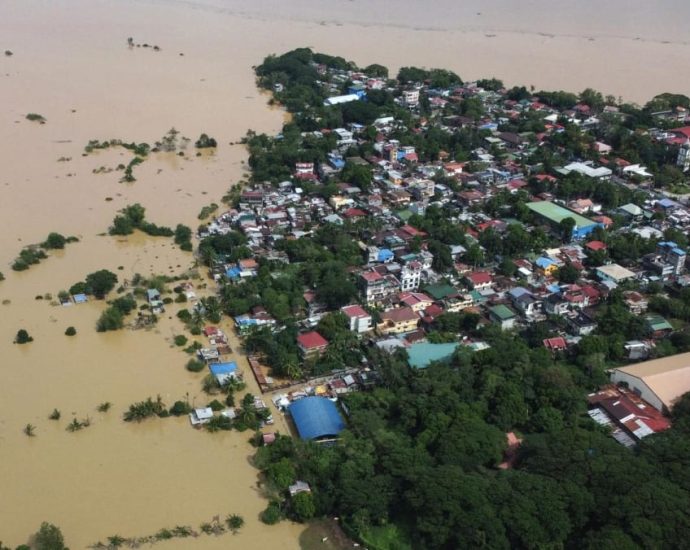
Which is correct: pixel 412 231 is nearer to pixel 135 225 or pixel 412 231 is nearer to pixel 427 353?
pixel 427 353

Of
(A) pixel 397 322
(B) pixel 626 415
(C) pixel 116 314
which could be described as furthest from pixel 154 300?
(B) pixel 626 415

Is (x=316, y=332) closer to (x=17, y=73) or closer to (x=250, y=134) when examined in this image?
(x=250, y=134)

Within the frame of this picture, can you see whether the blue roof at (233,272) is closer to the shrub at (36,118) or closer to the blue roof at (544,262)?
the blue roof at (544,262)

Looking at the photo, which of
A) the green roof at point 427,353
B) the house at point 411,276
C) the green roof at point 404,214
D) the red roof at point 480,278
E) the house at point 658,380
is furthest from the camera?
the green roof at point 404,214

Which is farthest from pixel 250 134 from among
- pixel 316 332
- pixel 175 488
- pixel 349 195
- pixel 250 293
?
pixel 175 488

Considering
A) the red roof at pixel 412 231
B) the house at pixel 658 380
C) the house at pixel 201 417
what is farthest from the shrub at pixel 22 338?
the house at pixel 658 380

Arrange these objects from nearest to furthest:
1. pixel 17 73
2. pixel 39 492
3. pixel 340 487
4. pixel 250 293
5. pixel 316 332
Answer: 1. pixel 340 487
2. pixel 39 492
3. pixel 316 332
4. pixel 250 293
5. pixel 17 73

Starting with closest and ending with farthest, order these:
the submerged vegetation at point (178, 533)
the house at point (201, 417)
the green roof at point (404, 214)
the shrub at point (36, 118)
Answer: the submerged vegetation at point (178, 533) < the house at point (201, 417) < the green roof at point (404, 214) < the shrub at point (36, 118)
